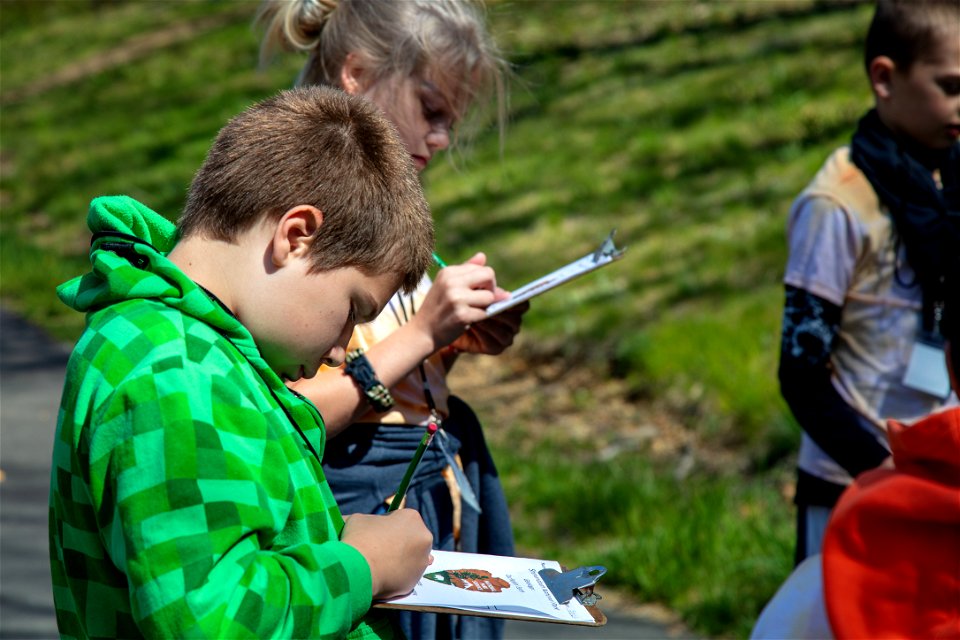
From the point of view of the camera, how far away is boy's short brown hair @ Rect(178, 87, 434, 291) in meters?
1.65

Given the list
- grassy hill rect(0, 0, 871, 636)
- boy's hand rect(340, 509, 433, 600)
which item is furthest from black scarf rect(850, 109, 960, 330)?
boy's hand rect(340, 509, 433, 600)

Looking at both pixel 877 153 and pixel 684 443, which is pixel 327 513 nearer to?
pixel 877 153

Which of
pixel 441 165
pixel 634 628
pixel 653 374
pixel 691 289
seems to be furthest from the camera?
pixel 441 165

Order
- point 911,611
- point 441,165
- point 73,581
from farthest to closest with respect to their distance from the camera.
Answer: point 441,165 < point 911,611 < point 73,581

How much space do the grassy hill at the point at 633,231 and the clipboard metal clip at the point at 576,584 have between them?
1297mm

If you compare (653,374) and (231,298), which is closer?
(231,298)

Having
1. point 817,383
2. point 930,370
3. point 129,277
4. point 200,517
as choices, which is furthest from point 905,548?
point 129,277

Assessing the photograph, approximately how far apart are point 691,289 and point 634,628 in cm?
267

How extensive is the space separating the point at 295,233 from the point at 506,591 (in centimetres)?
64

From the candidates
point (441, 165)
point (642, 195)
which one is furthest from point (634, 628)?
point (441, 165)

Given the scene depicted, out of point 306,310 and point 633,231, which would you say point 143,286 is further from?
point 633,231

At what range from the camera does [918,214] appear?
2.96 meters

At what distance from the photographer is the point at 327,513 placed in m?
1.68

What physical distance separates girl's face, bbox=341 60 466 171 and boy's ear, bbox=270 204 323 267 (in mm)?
892
